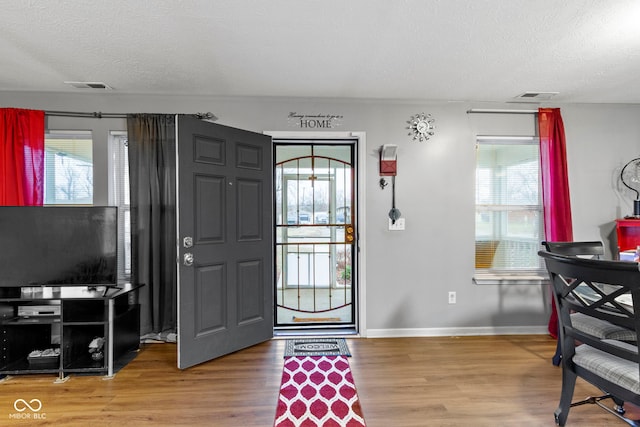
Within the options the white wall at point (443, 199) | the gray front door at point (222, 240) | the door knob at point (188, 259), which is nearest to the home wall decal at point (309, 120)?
the white wall at point (443, 199)

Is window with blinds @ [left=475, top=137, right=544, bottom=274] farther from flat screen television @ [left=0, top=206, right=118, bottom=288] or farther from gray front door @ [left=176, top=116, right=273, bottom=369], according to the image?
flat screen television @ [left=0, top=206, right=118, bottom=288]

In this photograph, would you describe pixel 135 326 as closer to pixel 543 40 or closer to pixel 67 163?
pixel 67 163

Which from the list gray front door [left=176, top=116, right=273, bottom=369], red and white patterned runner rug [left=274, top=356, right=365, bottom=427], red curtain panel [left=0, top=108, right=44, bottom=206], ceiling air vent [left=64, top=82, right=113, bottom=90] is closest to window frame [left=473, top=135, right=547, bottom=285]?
red and white patterned runner rug [left=274, top=356, right=365, bottom=427]

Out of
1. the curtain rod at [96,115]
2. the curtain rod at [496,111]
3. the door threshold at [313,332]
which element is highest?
the curtain rod at [496,111]

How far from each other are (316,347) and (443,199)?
1974 millimetres

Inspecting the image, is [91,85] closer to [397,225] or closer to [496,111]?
[397,225]

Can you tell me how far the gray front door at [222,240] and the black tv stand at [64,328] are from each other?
1.82ft

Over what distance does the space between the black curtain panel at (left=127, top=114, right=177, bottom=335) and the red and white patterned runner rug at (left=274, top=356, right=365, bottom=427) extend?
1.36 metres

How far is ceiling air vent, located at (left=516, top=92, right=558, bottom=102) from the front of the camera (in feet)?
9.91

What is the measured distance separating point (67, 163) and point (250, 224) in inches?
76.3

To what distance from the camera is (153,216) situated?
2977 mm

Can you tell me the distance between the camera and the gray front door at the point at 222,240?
2.55 metres

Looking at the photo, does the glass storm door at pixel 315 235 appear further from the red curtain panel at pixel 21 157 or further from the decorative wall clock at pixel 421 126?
the red curtain panel at pixel 21 157

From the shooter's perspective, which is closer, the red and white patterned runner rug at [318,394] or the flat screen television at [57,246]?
the red and white patterned runner rug at [318,394]
